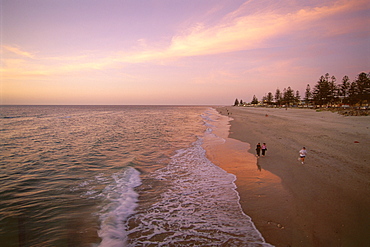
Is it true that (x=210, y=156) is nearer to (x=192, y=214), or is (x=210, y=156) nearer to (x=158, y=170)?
(x=158, y=170)

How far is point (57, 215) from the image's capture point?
23.1 ft

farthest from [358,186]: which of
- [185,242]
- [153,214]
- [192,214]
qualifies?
[153,214]

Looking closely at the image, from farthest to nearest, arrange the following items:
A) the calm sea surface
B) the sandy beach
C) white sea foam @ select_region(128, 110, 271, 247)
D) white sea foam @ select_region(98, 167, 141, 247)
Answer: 1. white sea foam @ select_region(98, 167, 141, 247)
2. the calm sea surface
3. white sea foam @ select_region(128, 110, 271, 247)
4. the sandy beach

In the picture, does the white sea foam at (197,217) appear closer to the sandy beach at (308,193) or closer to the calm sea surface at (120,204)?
the calm sea surface at (120,204)

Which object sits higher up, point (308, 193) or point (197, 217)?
point (308, 193)

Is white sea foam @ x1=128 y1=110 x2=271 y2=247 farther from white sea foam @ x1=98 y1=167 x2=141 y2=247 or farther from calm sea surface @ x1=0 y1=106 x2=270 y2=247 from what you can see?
white sea foam @ x1=98 y1=167 x2=141 y2=247

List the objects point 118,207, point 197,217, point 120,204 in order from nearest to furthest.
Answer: point 197,217 → point 118,207 → point 120,204

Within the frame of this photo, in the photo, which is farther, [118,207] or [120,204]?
[120,204]

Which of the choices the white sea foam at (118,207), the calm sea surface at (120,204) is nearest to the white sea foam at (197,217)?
the calm sea surface at (120,204)

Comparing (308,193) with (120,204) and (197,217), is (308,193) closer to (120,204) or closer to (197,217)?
(197,217)

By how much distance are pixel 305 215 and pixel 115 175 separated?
380 inches

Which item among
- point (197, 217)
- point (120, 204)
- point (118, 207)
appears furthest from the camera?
point (120, 204)

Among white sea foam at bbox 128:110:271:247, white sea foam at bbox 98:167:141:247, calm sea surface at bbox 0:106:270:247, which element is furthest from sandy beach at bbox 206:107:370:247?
white sea foam at bbox 98:167:141:247

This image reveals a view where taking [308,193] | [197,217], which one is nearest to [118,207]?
[197,217]
